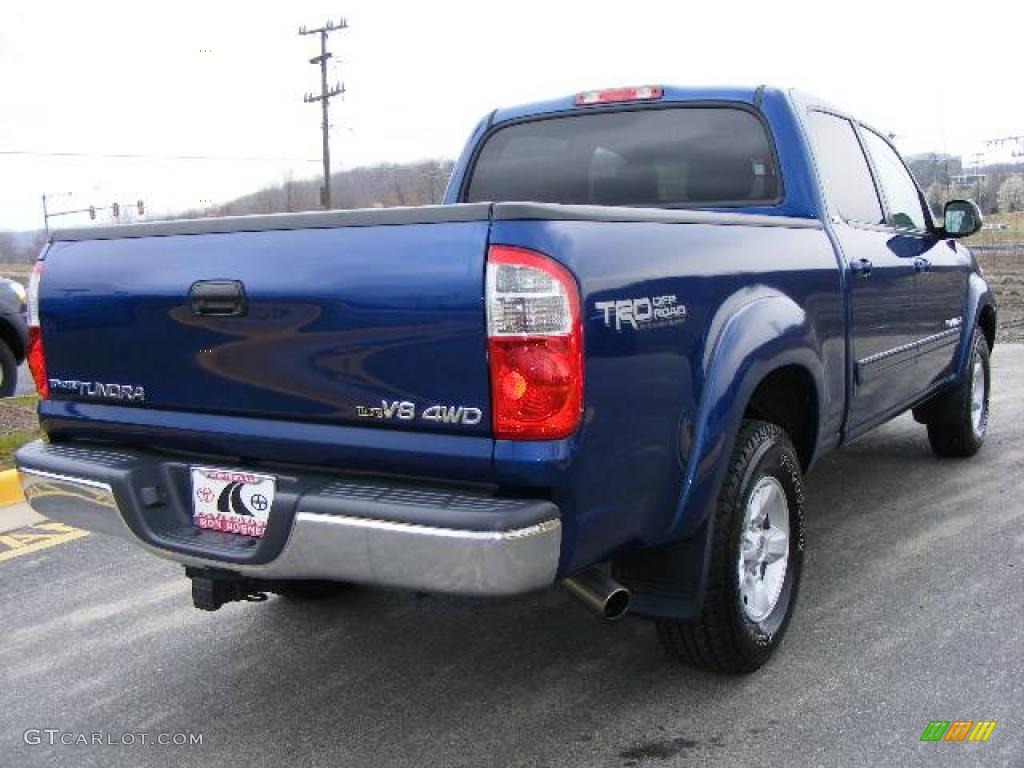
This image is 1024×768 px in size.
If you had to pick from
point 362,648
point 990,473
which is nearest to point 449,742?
point 362,648

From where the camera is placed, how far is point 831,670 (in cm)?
329

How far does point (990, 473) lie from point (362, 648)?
3.91 metres

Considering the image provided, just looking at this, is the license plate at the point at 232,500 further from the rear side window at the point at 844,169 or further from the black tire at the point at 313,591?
the rear side window at the point at 844,169

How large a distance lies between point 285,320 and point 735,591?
154 cm

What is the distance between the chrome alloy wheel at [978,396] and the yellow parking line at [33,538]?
4.92 metres

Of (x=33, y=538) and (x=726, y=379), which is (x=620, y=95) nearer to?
(x=726, y=379)

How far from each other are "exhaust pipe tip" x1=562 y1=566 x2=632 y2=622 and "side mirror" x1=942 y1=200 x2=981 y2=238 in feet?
11.4

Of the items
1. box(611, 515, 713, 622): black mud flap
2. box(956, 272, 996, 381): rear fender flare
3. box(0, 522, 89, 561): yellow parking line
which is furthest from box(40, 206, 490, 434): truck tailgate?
box(956, 272, 996, 381): rear fender flare

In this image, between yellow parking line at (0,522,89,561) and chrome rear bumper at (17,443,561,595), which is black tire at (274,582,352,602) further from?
yellow parking line at (0,522,89,561)

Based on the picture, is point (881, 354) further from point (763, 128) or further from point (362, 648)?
point (362, 648)

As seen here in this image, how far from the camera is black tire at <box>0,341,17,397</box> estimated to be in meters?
9.95

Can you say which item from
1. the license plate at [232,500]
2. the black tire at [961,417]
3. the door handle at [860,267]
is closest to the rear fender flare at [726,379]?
the door handle at [860,267]

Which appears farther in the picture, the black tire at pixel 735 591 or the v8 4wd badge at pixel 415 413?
the black tire at pixel 735 591

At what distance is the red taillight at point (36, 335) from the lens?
3211 millimetres
